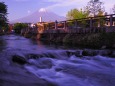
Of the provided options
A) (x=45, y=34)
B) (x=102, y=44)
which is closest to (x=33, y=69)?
(x=102, y=44)

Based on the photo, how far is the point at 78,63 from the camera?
13875 mm

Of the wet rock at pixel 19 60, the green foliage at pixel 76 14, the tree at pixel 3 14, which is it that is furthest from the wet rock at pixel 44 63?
the tree at pixel 3 14

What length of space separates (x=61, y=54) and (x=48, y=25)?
25.3m

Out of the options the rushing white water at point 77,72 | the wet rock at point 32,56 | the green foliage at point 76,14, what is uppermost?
the green foliage at point 76,14

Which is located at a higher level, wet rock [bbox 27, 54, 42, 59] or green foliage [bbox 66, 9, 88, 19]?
green foliage [bbox 66, 9, 88, 19]

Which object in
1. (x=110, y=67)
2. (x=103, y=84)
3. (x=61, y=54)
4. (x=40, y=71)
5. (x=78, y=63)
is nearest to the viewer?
(x=103, y=84)

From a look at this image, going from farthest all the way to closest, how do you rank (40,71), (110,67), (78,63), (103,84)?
(78,63), (110,67), (40,71), (103,84)

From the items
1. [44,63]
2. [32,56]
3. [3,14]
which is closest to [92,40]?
[32,56]

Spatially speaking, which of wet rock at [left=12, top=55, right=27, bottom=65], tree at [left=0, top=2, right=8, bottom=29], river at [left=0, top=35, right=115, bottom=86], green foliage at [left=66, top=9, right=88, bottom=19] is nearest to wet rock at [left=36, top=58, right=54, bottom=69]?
river at [left=0, top=35, right=115, bottom=86]

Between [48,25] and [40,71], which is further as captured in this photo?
[48,25]

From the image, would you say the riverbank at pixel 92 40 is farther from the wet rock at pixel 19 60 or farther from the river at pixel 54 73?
the wet rock at pixel 19 60

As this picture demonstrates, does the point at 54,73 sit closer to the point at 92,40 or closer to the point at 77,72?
the point at 77,72

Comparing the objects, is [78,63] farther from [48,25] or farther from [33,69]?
[48,25]

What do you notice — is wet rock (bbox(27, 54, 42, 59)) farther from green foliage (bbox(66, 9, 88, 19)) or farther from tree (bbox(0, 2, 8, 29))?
tree (bbox(0, 2, 8, 29))
